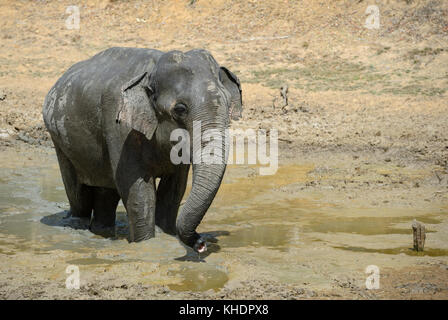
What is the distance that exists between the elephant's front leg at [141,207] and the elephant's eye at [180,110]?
1.12 m

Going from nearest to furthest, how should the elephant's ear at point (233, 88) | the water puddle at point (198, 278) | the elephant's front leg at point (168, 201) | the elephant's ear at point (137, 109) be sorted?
the water puddle at point (198, 278)
the elephant's ear at point (137, 109)
the elephant's ear at point (233, 88)
the elephant's front leg at point (168, 201)

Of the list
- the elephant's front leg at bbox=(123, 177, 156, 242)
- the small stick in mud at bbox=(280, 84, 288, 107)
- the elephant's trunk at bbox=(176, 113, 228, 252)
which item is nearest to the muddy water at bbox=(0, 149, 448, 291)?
the elephant's front leg at bbox=(123, 177, 156, 242)

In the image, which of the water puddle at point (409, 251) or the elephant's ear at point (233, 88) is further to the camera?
the water puddle at point (409, 251)

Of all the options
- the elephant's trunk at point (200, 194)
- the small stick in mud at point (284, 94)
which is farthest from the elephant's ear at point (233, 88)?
the small stick in mud at point (284, 94)

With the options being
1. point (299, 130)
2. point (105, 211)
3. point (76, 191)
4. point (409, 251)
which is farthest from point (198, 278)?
point (299, 130)

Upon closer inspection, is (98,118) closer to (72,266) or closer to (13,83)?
(72,266)

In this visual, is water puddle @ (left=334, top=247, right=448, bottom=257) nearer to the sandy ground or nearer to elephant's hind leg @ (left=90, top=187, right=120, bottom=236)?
the sandy ground

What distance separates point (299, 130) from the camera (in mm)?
17781

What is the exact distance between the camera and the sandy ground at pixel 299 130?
604 cm

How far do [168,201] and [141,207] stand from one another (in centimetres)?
67

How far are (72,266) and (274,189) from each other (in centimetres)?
577

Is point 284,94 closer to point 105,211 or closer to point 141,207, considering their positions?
point 105,211

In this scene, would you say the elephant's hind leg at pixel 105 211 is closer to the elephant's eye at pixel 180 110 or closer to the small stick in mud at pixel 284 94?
the elephant's eye at pixel 180 110
